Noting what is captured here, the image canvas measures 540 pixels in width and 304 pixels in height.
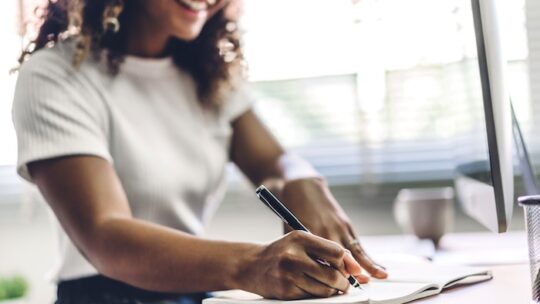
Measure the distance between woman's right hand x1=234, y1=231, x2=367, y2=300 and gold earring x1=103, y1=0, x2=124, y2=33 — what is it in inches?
24.1

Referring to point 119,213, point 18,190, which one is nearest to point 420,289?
point 119,213

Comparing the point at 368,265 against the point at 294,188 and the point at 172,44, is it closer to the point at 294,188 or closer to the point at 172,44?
the point at 294,188

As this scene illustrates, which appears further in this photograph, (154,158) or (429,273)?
(154,158)

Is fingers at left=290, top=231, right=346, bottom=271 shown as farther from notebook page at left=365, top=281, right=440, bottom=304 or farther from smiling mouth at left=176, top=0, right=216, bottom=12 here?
smiling mouth at left=176, top=0, right=216, bottom=12

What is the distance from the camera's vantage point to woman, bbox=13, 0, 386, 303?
0.78 metres

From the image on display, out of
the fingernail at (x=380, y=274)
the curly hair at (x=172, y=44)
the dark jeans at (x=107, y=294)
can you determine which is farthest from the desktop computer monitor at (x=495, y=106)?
the curly hair at (x=172, y=44)

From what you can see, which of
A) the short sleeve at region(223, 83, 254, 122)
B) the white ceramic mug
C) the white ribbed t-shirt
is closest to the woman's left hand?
the white ribbed t-shirt

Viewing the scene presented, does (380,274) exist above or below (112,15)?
below

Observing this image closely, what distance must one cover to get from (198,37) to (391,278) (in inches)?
28.6

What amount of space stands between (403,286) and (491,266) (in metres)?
0.32

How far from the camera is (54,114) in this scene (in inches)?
41.1

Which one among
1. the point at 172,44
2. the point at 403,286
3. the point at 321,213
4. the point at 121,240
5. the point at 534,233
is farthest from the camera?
the point at 172,44

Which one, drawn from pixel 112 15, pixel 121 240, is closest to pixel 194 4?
pixel 112 15

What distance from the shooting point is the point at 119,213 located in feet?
3.07
